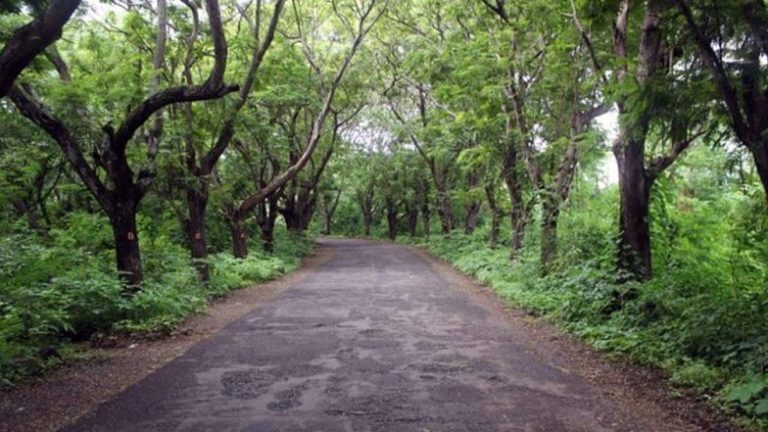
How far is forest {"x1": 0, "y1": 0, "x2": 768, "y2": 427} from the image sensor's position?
22.9 feet

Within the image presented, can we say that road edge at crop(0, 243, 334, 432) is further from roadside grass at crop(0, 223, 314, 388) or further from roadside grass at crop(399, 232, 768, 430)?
roadside grass at crop(399, 232, 768, 430)

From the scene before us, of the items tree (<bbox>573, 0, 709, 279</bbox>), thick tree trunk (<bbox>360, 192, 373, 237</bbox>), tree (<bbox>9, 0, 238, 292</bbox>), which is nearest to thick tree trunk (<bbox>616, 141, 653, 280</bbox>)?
tree (<bbox>573, 0, 709, 279</bbox>)

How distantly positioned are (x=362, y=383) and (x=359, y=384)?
2.0 inches

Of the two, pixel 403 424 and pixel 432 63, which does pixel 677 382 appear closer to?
pixel 403 424

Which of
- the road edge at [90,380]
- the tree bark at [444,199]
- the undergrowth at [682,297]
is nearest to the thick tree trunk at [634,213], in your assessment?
the undergrowth at [682,297]

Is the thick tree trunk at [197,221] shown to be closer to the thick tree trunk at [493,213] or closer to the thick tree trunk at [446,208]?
the thick tree trunk at [493,213]

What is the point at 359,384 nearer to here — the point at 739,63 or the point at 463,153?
the point at 739,63

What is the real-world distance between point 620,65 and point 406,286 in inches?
326

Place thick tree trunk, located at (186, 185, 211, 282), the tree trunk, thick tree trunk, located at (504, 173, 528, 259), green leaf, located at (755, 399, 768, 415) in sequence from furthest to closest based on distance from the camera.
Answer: the tree trunk, thick tree trunk, located at (504, 173, 528, 259), thick tree trunk, located at (186, 185, 211, 282), green leaf, located at (755, 399, 768, 415)

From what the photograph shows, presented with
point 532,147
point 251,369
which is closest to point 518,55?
point 532,147

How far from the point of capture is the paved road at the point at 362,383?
5285mm

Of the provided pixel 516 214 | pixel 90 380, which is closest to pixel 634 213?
pixel 90 380

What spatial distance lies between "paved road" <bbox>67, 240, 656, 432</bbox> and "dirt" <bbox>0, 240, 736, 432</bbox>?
0.06ft

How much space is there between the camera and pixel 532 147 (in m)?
16.8
